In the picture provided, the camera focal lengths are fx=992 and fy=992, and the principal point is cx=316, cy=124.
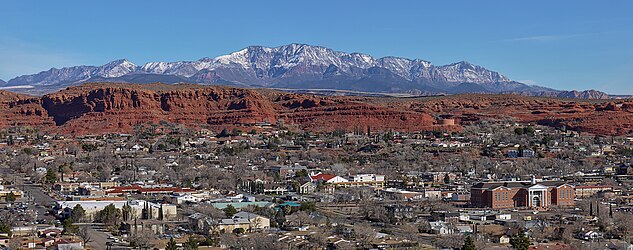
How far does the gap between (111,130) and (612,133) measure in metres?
54.6

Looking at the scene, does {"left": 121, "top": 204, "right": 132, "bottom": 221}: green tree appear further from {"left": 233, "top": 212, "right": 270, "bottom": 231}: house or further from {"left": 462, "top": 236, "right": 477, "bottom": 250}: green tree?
{"left": 462, "top": 236, "right": 477, "bottom": 250}: green tree

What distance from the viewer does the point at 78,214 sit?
46.1 metres

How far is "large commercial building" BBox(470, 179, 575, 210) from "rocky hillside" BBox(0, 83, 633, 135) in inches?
2267

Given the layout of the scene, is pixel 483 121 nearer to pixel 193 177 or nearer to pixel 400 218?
pixel 193 177

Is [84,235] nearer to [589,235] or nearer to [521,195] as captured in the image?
[589,235]

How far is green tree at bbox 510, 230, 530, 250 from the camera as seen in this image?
→ 34.6 meters

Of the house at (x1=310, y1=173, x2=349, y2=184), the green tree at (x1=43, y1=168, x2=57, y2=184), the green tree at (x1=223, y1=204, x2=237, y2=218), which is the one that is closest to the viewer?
the green tree at (x1=223, y1=204, x2=237, y2=218)

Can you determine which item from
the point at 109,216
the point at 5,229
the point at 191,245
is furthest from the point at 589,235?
the point at 5,229

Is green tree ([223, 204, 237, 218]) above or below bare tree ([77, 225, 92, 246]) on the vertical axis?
above

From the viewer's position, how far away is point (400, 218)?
147ft

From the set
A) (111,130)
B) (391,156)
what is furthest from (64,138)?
(391,156)

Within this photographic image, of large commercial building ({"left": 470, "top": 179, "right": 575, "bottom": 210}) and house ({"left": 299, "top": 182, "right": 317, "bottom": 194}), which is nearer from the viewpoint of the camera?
large commercial building ({"left": 470, "top": 179, "right": 575, "bottom": 210})

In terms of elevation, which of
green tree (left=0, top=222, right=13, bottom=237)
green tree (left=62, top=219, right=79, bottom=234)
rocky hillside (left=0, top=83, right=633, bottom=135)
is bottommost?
green tree (left=62, top=219, right=79, bottom=234)

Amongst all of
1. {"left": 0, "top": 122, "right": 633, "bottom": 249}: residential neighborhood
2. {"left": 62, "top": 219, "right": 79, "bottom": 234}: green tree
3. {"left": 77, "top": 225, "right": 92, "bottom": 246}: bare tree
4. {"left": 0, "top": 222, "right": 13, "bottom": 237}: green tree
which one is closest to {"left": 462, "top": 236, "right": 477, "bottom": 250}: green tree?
{"left": 0, "top": 122, "right": 633, "bottom": 249}: residential neighborhood
